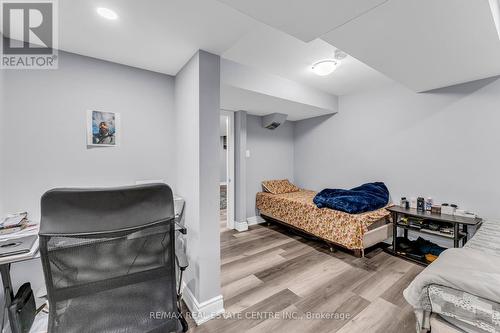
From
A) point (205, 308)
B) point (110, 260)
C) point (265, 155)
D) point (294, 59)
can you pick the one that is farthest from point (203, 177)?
point (265, 155)

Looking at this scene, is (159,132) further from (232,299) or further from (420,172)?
(420,172)

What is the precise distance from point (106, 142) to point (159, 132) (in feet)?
1.67

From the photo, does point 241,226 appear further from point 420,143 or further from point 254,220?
point 420,143

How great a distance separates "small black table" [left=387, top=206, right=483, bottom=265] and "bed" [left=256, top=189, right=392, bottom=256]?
0.12 m

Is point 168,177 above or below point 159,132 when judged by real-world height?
below

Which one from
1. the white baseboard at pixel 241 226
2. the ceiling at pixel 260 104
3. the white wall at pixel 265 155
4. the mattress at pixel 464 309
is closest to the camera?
the mattress at pixel 464 309

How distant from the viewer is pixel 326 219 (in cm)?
290

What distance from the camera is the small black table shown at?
7.41 ft

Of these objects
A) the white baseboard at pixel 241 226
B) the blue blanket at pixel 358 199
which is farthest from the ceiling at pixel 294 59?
the white baseboard at pixel 241 226

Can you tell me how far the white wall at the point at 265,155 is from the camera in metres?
4.10

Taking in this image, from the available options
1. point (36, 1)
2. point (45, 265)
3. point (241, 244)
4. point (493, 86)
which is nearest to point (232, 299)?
point (241, 244)

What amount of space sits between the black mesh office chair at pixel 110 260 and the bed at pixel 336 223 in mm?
2301

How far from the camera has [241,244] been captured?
3191mm

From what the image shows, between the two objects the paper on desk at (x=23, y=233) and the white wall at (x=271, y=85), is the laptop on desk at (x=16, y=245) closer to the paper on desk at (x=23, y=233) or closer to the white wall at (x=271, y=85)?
the paper on desk at (x=23, y=233)
